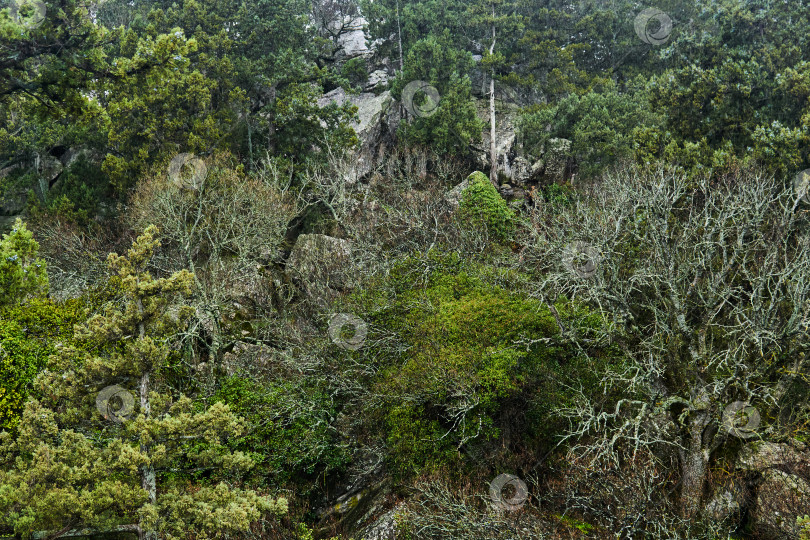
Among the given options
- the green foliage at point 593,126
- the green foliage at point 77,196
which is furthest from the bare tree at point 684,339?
the green foliage at point 77,196

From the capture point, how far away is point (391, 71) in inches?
1270

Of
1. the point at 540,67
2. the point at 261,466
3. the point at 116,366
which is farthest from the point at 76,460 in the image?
the point at 540,67

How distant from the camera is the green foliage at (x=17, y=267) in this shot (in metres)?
10.7

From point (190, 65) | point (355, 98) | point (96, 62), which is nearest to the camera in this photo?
point (96, 62)

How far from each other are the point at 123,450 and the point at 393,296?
7772 mm

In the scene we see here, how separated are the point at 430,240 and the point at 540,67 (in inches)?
700

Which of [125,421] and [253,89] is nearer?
[125,421]

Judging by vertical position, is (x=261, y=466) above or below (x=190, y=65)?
below

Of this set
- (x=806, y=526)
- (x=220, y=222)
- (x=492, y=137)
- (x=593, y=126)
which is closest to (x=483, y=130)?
(x=492, y=137)

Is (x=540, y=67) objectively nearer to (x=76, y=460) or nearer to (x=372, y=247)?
(x=372, y=247)

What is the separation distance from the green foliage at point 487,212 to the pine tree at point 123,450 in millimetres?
13265

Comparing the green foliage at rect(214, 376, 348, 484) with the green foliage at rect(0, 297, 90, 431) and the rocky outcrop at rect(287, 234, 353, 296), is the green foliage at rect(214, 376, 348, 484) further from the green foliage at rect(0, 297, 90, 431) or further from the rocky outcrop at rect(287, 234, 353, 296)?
the rocky outcrop at rect(287, 234, 353, 296)

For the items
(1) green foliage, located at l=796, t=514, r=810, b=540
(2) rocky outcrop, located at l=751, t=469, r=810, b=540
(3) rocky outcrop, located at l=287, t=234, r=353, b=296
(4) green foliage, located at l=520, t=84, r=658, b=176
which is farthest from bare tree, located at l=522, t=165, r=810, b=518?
(4) green foliage, located at l=520, t=84, r=658, b=176

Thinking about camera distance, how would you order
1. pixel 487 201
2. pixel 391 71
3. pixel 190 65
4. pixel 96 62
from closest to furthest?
pixel 96 62 → pixel 487 201 → pixel 190 65 → pixel 391 71
